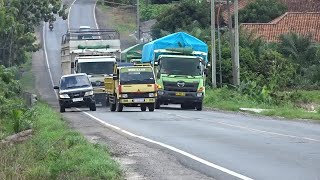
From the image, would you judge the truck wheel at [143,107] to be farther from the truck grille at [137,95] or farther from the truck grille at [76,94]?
the truck grille at [76,94]

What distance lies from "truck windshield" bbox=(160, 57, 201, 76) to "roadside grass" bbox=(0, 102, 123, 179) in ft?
54.0

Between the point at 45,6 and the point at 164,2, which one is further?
the point at 164,2

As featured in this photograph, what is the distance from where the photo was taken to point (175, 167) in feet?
56.7

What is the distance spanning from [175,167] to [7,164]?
16.5 feet

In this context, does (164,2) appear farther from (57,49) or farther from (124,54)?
(124,54)

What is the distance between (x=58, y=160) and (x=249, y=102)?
2637 centimetres

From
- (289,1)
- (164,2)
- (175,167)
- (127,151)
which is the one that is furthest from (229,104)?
(164,2)

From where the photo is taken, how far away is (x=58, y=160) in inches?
747

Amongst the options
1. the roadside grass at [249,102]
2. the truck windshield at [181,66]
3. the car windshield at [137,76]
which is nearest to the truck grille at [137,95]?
the car windshield at [137,76]

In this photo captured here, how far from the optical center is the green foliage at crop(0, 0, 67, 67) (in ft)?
188

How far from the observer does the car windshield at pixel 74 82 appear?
4362 centimetres

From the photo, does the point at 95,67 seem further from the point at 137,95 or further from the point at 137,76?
the point at 137,95

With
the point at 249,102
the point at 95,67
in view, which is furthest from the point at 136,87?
the point at 95,67

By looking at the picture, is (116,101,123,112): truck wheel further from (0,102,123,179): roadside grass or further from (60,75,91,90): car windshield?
(0,102,123,179): roadside grass
